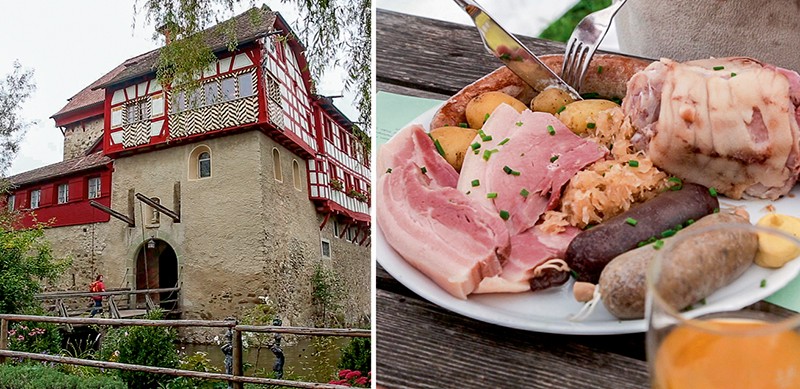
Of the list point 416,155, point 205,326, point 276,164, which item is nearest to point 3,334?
point 205,326

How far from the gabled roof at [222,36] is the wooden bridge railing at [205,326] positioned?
1.08 m

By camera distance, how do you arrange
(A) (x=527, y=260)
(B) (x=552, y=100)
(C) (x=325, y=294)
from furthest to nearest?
1. (C) (x=325, y=294)
2. (B) (x=552, y=100)
3. (A) (x=527, y=260)

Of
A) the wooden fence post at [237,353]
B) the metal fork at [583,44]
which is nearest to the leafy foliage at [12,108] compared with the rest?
the wooden fence post at [237,353]

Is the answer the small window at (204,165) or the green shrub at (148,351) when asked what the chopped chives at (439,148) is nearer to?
the small window at (204,165)

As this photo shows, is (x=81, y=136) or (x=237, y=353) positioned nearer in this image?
(x=237, y=353)

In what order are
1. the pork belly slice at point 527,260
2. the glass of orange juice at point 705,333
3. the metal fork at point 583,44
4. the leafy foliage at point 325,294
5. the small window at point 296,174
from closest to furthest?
the glass of orange juice at point 705,333 → the pork belly slice at point 527,260 → the metal fork at point 583,44 → the leafy foliage at point 325,294 → the small window at point 296,174

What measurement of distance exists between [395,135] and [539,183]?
277 millimetres

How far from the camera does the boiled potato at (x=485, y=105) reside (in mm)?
1262

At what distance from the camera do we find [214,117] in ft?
10.8

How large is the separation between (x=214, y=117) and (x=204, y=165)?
23cm

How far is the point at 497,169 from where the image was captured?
1161 millimetres

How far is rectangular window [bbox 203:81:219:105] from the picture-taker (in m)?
3.25

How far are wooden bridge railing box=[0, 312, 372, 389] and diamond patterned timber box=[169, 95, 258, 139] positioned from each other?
846mm

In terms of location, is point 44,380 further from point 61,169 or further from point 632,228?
point 632,228
